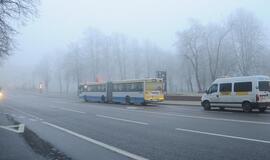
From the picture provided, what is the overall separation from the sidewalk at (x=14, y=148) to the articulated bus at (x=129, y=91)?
22.7 m

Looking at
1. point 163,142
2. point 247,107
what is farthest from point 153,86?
point 163,142

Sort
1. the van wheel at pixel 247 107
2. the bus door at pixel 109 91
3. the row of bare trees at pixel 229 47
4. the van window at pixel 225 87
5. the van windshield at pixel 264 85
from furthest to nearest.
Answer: the row of bare trees at pixel 229 47, the bus door at pixel 109 91, the van window at pixel 225 87, the van wheel at pixel 247 107, the van windshield at pixel 264 85

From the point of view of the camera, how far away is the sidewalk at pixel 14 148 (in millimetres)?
8922

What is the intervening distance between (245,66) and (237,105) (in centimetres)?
3809

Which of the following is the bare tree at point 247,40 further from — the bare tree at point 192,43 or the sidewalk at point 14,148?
the sidewalk at point 14,148

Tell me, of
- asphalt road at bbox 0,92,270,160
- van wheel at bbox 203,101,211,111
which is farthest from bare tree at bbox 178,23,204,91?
asphalt road at bbox 0,92,270,160

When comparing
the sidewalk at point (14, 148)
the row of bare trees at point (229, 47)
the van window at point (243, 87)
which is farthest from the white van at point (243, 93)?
the row of bare trees at point (229, 47)

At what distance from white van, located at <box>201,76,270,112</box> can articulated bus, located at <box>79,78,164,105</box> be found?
10.5 meters

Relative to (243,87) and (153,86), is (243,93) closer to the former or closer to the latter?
(243,87)

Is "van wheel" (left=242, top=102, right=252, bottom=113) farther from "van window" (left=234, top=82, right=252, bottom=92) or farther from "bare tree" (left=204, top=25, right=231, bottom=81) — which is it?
"bare tree" (left=204, top=25, right=231, bottom=81)

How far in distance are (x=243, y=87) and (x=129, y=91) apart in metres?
16.5

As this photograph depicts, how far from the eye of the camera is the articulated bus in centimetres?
3528

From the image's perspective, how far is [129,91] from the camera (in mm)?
37562

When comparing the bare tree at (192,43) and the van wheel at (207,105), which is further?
the bare tree at (192,43)
